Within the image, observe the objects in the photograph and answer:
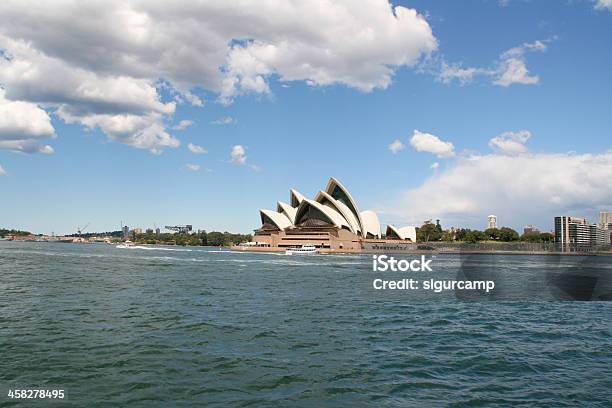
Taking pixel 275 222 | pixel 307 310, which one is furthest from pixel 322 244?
pixel 307 310

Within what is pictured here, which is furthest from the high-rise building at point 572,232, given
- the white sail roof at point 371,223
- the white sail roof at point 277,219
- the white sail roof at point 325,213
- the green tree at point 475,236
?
the white sail roof at point 277,219

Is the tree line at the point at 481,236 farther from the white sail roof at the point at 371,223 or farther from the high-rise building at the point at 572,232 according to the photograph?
the white sail roof at the point at 371,223

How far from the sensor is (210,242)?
171 m

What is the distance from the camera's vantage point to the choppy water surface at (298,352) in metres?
7.32

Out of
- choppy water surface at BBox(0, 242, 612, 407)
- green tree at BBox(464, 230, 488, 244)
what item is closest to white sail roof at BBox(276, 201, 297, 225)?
green tree at BBox(464, 230, 488, 244)

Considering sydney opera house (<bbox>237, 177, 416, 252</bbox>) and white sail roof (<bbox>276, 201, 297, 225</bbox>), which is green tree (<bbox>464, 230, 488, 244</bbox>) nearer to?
sydney opera house (<bbox>237, 177, 416, 252</bbox>)

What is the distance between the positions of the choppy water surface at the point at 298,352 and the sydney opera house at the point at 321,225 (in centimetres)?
8201

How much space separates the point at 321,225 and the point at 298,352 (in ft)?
300

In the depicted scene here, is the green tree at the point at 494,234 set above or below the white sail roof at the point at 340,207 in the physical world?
below

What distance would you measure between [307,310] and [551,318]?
7.88 m

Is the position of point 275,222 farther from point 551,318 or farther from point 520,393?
point 520,393

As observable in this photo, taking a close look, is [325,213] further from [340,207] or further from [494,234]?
[494,234]

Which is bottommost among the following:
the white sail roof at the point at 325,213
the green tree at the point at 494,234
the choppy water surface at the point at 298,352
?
the choppy water surface at the point at 298,352

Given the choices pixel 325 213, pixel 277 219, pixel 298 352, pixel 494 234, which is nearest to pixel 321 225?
pixel 325 213
